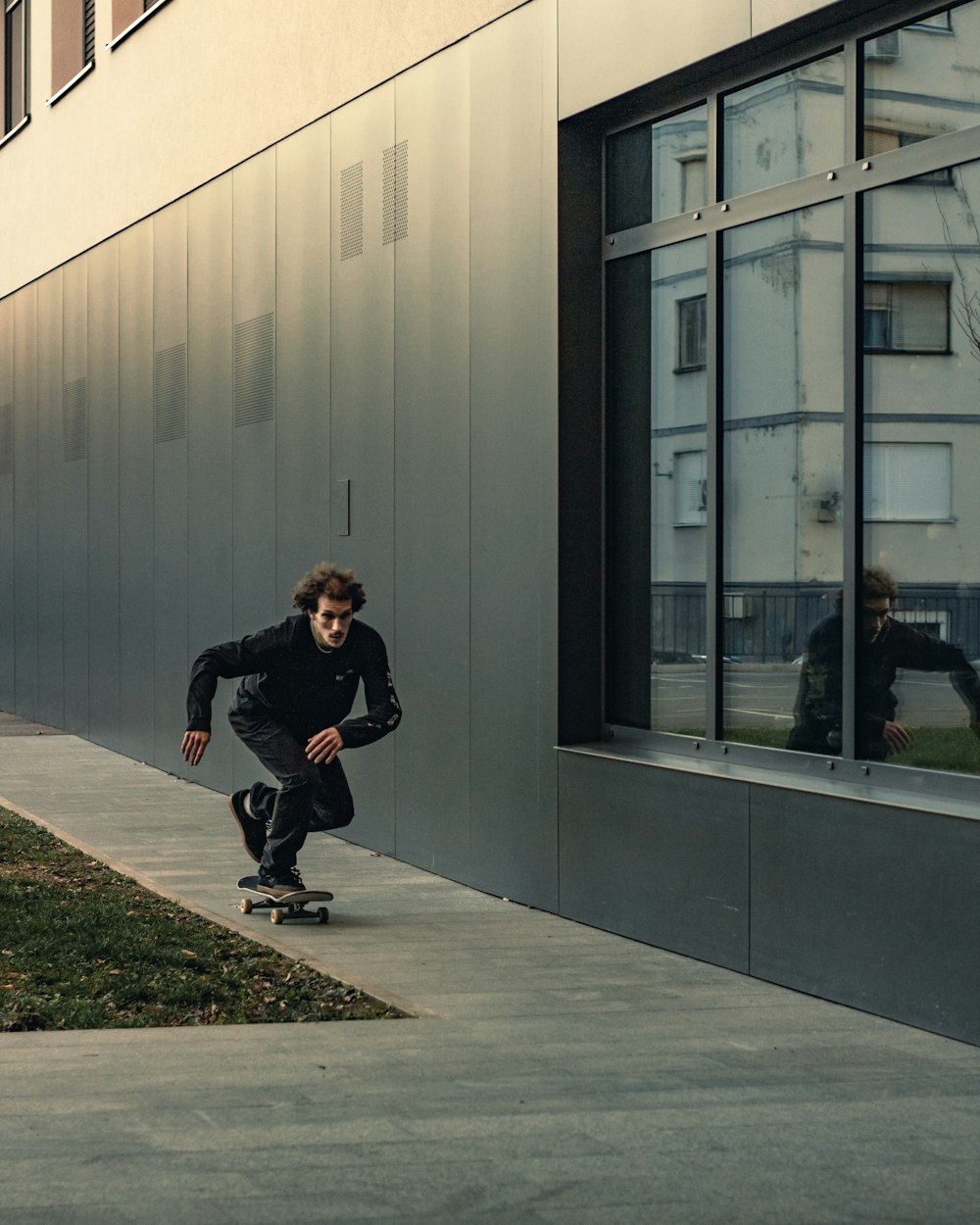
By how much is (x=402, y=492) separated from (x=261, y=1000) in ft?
14.1

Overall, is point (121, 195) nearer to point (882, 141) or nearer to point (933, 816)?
point (882, 141)

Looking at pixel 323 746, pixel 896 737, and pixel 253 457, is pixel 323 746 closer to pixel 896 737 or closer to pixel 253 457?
pixel 896 737

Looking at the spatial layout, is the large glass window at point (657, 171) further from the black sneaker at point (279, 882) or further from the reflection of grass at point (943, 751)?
the black sneaker at point (279, 882)

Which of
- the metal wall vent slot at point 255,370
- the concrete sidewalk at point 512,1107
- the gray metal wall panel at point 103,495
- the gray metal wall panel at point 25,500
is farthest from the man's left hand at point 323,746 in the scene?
the gray metal wall panel at point 25,500

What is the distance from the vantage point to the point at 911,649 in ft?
22.8

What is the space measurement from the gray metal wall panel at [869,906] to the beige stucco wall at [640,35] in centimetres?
321

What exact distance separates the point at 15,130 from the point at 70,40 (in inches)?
84.3

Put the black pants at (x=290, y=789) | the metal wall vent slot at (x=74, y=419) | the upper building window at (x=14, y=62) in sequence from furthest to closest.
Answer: the upper building window at (x=14, y=62) < the metal wall vent slot at (x=74, y=419) < the black pants at (x=290, y=789)

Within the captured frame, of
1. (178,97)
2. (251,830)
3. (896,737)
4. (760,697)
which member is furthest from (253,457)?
(896,737)

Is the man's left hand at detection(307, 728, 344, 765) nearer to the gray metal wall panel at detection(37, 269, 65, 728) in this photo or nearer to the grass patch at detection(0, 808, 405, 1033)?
the grass patch at detection(0, 808, 405, 1033)

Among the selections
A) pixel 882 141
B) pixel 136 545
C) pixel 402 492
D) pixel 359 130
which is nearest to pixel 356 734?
pixel 402 492

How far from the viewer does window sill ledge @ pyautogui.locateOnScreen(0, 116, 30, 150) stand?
19750 mm

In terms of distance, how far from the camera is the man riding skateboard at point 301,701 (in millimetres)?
8414

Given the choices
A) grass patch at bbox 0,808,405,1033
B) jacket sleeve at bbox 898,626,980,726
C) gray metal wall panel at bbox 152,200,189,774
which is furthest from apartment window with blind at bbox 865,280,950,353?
gray metal wall panel at bbox 152,200,189,774
